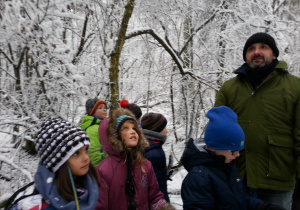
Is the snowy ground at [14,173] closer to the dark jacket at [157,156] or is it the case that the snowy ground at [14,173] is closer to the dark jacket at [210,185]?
the dark jacket at [157,156]

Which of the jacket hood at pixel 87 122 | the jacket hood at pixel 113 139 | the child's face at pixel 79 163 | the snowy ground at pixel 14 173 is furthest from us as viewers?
the snowy ground at pixel 14 173

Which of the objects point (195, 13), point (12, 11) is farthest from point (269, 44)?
point (195, 13)

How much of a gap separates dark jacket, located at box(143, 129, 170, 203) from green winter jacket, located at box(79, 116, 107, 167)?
0.61 metres

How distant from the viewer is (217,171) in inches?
60.6

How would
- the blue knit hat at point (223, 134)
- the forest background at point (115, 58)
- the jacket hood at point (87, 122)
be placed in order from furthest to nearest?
the forest background at point (115, 58), the jacket hood at point (87, 122), the blue knit hat at point (223, 134)

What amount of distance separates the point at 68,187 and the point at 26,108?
2.67m

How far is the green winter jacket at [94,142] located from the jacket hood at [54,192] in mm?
1193

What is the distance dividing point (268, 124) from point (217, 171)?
0.67 meters

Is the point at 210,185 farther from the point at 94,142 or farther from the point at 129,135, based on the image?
the point at 94,142

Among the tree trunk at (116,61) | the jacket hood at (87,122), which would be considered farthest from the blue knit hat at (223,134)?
the tree trunk at (116,61)

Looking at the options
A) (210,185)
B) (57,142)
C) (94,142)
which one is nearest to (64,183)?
(57,142)

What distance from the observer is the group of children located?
4.34ft

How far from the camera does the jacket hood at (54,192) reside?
124cm

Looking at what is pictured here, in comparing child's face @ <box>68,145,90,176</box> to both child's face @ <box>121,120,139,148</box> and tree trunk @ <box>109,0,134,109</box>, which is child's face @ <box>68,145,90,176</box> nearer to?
child's face @ <box>121,120,139,148</box>
